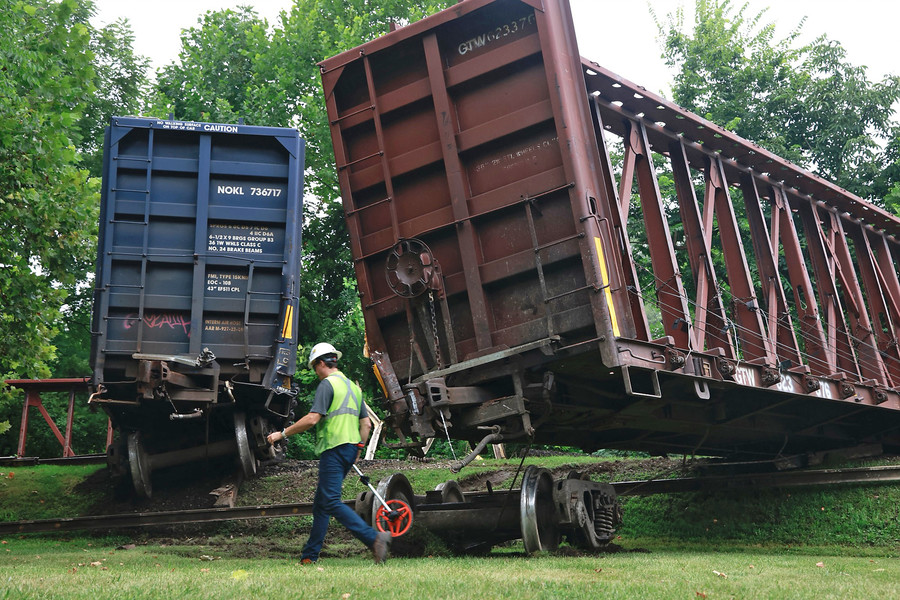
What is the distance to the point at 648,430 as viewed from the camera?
33.0 feet

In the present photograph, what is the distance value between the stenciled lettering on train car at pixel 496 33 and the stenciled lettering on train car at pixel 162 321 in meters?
5.28

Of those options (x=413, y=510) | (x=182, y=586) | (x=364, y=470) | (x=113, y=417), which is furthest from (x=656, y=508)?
(x=182, y=586)

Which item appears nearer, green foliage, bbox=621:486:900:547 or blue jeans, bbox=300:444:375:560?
blue jeans, bbox=300:444:375:560

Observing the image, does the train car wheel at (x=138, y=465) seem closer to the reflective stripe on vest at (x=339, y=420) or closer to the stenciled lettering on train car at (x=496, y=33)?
the reflective stripe on vest at (x=339, y=420)

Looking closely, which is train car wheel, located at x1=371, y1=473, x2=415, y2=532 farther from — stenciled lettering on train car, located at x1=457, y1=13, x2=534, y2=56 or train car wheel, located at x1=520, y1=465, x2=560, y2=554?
stenciled lettering on train car, located at x1=457, y1=13, x2=534, y2=56

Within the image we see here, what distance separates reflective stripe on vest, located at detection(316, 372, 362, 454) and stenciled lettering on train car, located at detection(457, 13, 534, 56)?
3.29 meters

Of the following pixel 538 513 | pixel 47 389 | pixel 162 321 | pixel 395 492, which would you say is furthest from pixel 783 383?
pixel 47 389

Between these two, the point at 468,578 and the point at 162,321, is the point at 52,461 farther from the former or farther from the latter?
the point at 468,578

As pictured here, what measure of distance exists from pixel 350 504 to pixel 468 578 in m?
4.56

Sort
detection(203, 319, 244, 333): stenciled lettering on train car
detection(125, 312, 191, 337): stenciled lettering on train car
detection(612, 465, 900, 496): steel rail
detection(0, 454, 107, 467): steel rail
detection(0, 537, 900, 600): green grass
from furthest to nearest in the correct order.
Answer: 1. detection(0, 454, 107, 467): steel rail
2. detection(612, 465, 900, 496): steel rail
3. detection(203, 319, 244, 333): stenciled lettering on train car
4. detection(125, 312, 191, 337): stenciled lettering on train car
5. detection(0, 537, 900, 600): green grass

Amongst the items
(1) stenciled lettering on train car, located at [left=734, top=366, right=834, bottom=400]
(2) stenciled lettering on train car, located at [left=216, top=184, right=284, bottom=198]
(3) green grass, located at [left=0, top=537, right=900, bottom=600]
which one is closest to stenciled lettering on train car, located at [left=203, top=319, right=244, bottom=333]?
(2) stenciled lettering on train car, located at [left=216, top=184, right=284, bottom=198]

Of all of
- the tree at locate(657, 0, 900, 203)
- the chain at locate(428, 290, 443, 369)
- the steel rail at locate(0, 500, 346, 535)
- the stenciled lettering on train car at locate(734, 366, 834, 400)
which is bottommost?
the steel rail at locate(0, 500, 346, 535)

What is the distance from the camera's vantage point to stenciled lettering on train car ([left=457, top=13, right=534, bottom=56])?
748 cm

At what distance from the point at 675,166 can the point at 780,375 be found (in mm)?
2751
